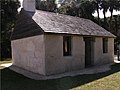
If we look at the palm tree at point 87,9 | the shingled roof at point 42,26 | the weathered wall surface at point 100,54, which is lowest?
the weathered wall surface at point 100,54

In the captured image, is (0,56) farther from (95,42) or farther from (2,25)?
(95,42)

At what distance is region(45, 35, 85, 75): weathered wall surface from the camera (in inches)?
523

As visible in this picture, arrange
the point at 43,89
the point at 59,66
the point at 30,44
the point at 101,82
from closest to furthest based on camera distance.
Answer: the point at 43,89 → the point at 101,82 → the point at 59,66 → the point at 30,44

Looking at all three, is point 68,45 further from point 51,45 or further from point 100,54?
point 100,54

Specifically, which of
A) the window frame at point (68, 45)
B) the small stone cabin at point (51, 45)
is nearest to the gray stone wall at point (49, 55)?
the small stone cabin at point (51, 45)

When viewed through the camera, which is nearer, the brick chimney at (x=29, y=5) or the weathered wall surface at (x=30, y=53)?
the weathered wall surface at (x=30, y=53)

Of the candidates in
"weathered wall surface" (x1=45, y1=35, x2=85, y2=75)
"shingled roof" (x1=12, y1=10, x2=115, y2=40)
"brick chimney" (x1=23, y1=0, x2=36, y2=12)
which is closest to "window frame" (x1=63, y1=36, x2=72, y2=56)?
"weathered wall surface" (x1=45, y1=35, x2=85, y2=75)

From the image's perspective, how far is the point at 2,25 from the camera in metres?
31.8

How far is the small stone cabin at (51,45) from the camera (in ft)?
43.9

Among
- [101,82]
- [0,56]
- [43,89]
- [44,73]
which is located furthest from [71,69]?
[0,56]

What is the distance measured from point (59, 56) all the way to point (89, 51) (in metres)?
4.48

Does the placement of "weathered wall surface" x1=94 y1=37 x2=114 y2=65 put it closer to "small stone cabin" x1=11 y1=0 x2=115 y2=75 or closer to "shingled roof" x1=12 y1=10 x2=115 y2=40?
"small stone cabin" x1=11 y1=0 x2=115 y2=75

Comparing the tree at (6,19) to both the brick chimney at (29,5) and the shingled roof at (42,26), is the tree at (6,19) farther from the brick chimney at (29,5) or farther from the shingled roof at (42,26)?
the brick chimney at (29,5)

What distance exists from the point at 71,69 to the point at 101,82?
4367 millimetres
